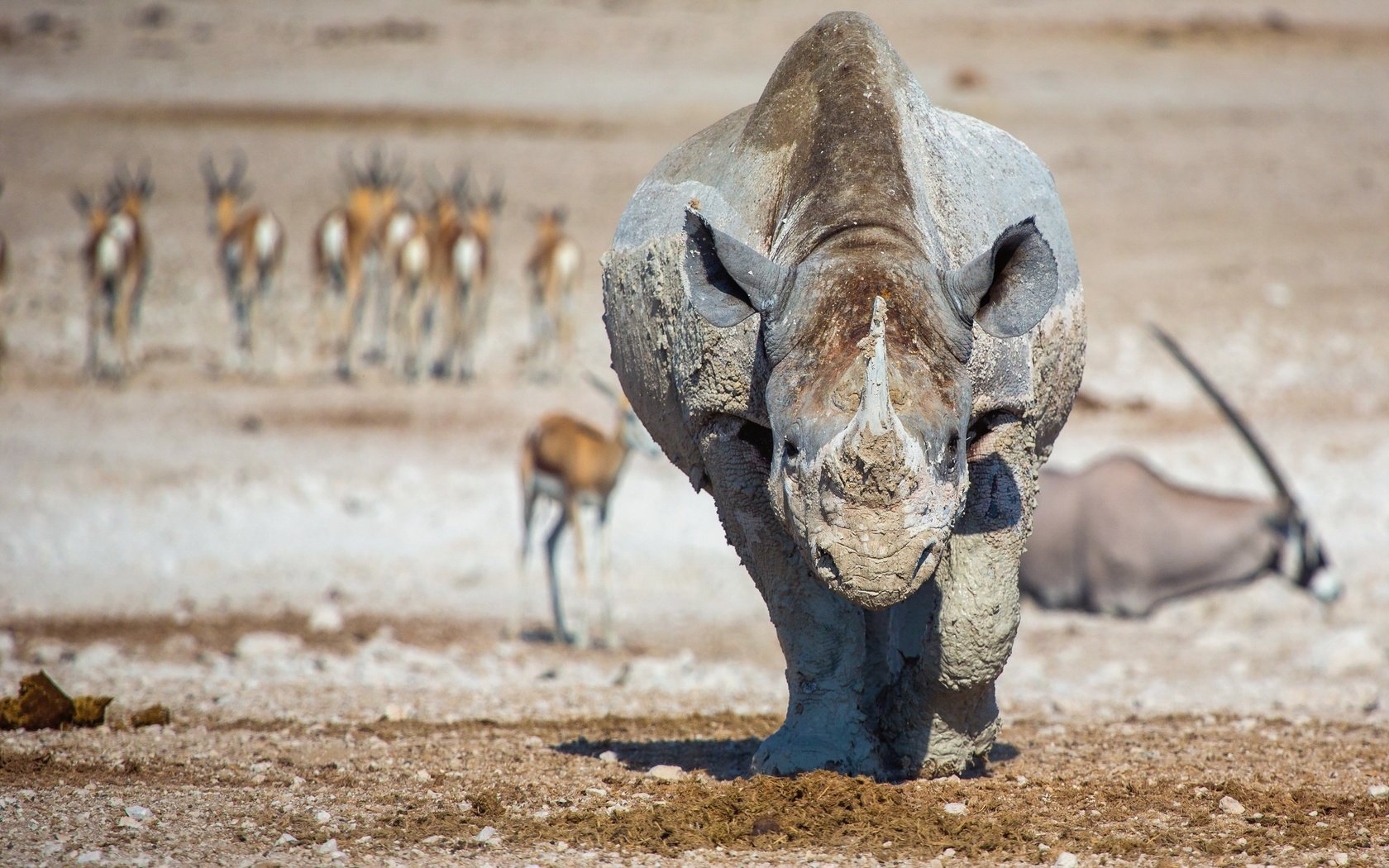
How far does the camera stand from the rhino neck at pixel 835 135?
504 cm

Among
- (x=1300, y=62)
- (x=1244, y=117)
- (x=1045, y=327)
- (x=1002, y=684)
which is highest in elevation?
(x=1300, y=62)

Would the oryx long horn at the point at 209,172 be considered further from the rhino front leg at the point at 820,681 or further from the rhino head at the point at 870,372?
the rhino head at the point at 870,372

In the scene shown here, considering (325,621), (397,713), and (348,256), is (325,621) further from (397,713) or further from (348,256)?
(348,256)

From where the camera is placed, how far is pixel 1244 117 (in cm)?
3416

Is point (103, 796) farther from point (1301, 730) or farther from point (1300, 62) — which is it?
point (1300, 62)

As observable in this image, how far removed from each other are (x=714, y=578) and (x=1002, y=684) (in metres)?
3.77

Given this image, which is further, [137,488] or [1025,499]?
[137,488]

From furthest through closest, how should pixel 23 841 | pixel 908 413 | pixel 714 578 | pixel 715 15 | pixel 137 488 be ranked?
→ pixel 715 15
pixel 137 488
pixel 714 578
pixel 23 841
pixel 908 413

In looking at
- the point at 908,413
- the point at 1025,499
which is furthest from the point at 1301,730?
the point at 908,413

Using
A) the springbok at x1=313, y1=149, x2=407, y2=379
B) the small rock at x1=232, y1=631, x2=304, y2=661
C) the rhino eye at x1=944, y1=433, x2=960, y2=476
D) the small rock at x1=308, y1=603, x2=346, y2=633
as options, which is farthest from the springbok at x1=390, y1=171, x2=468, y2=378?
the rhino eye at x1=944, y1=433, x2=960, y2=476

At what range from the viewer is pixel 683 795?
551cm

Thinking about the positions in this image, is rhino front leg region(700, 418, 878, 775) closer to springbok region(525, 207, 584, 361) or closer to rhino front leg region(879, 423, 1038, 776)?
rhino front leg region(879, 423, 1038, 776)

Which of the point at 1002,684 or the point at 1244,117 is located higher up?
the point at 1244,117

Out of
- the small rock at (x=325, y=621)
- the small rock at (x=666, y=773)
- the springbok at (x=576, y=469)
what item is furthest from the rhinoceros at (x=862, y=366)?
the springbok at (x=576, y=469)
